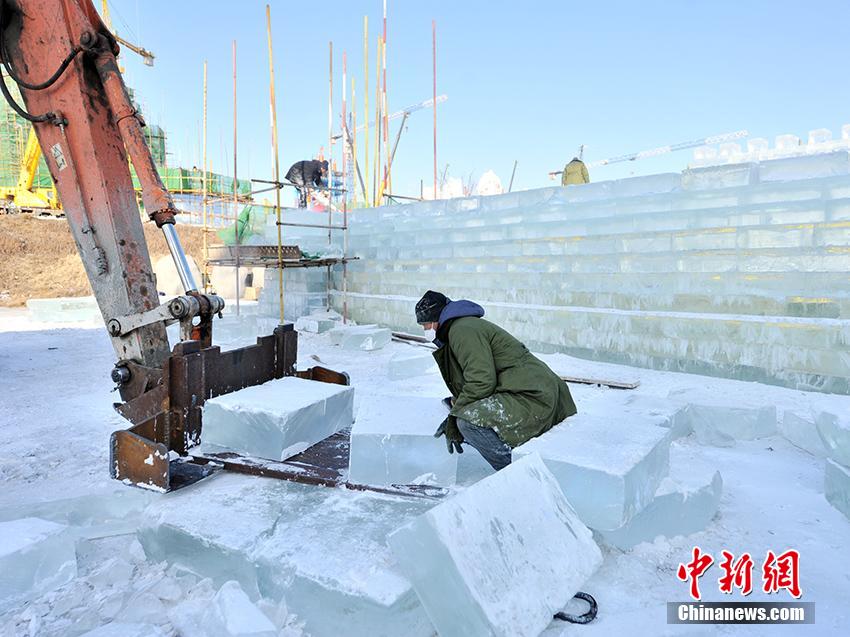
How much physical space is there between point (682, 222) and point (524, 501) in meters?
4.66

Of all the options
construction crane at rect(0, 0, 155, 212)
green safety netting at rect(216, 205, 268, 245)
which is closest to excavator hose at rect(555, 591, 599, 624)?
green safety netting at rect(216, 205, 268, 245)

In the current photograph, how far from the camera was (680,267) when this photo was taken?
5.69 meters

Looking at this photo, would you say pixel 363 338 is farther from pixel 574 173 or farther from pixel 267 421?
pixel 267 421

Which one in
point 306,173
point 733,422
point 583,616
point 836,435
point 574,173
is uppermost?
point 306,173

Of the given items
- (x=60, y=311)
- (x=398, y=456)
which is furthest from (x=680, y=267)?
(x=60, y=311)

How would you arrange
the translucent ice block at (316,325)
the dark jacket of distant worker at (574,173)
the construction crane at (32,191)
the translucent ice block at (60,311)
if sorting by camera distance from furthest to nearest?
the construction crane at (32,191), the translucent ice block at (60,311), the translucent ice block at (316,325), the dark jacket of distant worker at (574,173)

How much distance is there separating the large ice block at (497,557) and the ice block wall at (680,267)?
13.2ft

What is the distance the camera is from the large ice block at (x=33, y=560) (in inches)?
79.7

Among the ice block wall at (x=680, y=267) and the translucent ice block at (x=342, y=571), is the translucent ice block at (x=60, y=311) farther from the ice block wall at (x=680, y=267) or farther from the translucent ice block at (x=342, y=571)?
the translucent ice block at (x=342, y=571)

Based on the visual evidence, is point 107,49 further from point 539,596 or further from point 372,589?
point 539,596

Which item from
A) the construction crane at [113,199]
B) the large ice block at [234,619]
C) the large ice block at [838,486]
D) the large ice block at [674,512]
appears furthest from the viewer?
the construction crane at [113,199]

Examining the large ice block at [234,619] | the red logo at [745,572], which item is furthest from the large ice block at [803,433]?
the large ice block at [234,619]

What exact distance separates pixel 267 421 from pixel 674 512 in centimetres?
211

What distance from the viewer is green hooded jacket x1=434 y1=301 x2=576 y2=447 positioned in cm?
278
